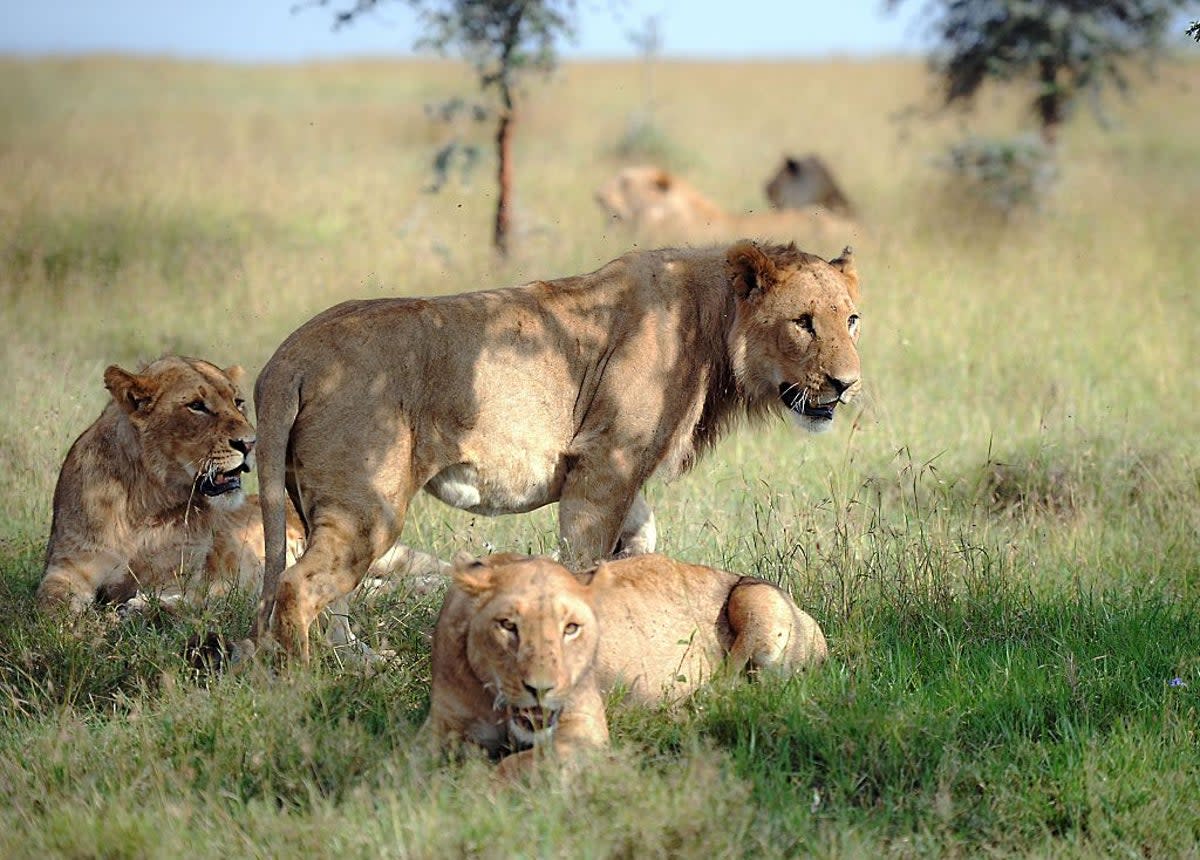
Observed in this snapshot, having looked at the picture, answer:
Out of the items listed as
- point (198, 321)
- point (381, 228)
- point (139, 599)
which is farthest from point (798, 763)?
point (381, 228)

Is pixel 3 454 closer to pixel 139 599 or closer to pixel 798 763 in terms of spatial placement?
pixel 139 599

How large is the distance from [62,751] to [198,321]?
626 centimetres

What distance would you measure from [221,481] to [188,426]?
245 millimetres

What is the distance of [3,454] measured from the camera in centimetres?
708

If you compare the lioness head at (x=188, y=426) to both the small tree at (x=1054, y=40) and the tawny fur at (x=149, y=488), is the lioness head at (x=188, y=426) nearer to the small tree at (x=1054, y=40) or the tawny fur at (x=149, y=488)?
the tawny fur at (x=149, y=488)

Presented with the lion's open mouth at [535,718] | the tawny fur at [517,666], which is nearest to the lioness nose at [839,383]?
the tawny fur at [517,666]

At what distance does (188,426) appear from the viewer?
5520 mm

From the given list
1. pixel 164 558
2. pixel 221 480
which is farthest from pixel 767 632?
pixel 164 558

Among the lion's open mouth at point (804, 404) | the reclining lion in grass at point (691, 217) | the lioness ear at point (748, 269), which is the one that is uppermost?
the lioness ear at point (748, 269)

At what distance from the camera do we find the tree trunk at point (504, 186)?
38.8ft

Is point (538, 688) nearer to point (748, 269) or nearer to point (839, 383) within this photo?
point (839, 383)

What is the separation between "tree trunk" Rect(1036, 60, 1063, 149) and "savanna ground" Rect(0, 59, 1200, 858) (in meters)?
1.03

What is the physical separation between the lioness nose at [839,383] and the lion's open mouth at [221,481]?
7.33 feet

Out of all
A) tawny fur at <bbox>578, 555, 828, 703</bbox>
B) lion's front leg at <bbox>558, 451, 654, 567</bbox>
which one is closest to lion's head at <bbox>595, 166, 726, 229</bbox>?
lion's front leg at <bbox>558, 451, 654, 567</bbox>
